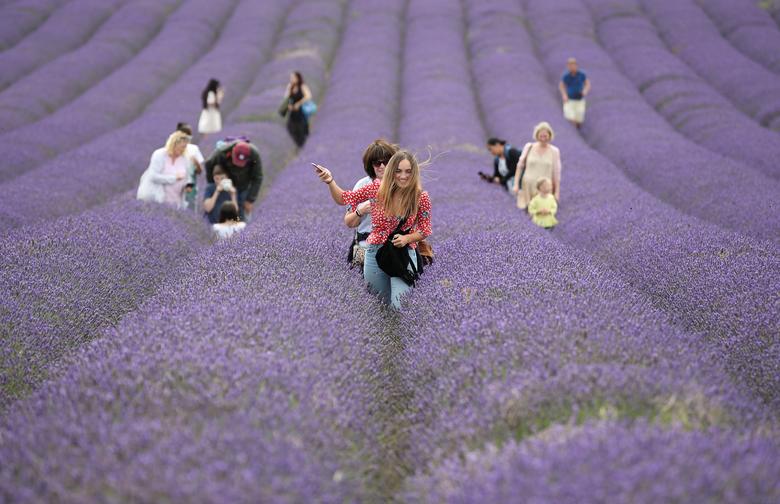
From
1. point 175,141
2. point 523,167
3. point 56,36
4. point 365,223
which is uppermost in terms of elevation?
point 56,36

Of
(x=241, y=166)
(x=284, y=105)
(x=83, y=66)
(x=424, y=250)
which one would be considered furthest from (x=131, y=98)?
(x=424, y=250)

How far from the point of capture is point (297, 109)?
12.1m

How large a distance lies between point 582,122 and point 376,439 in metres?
13.0

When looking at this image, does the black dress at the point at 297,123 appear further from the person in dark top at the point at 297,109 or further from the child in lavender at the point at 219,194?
the child in lavender at the point at 219,194

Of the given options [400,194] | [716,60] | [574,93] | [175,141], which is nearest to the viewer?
[400,194]

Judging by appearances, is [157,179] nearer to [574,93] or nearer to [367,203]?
[367,203]

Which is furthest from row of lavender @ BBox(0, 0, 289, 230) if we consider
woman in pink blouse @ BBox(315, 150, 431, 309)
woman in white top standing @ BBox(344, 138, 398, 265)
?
woman in pink blouse @ BBox(315, 150, 431, 309)

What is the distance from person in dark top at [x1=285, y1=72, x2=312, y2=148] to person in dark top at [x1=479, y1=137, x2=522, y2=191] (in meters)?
4.18

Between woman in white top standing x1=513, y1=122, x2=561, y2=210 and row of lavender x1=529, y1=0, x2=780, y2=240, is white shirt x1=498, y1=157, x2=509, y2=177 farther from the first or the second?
row of lavender x1=529, y1=0, x2=780, y2=240

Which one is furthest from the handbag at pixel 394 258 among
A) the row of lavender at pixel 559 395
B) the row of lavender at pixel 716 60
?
the row of lavender at pixel 716 60

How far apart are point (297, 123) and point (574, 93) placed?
18.0 feet

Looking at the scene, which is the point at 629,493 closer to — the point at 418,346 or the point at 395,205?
the point at 418,346

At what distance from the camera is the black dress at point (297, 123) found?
12.1 metres

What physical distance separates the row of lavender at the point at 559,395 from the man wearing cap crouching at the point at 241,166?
2.99 meters
